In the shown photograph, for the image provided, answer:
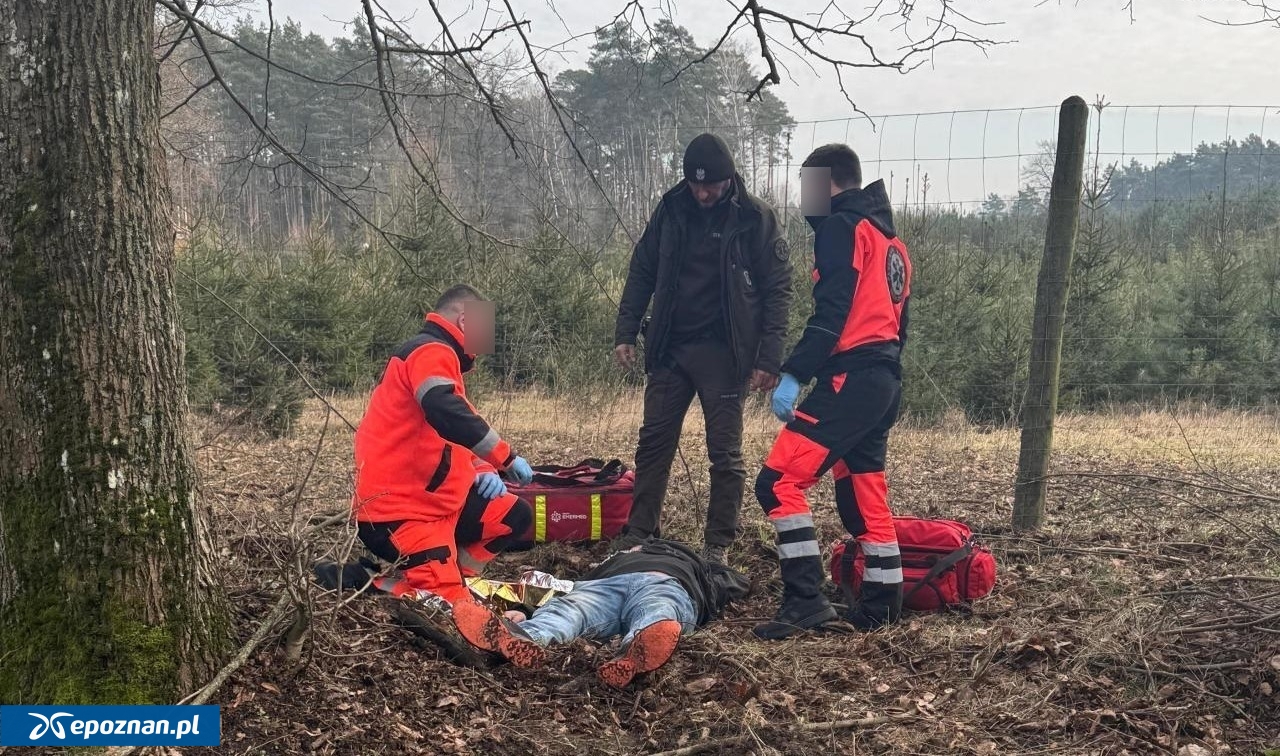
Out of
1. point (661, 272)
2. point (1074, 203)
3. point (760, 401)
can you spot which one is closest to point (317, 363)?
point (760, 401)

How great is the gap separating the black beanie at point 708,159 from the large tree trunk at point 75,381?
2881 millimetres

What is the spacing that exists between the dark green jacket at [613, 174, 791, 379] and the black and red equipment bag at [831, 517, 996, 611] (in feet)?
3.52

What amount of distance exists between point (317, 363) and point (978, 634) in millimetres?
8212

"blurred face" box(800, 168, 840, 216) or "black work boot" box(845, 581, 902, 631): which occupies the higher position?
"blurred face" box(800, 168, 840, 216)

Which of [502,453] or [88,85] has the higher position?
[88,85]

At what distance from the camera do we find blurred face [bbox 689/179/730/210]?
5.03m

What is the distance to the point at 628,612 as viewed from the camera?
3896 mm

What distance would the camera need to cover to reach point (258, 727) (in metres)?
2.54

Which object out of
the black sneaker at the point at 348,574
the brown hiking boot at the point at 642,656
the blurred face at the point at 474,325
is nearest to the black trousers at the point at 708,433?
the blurred face at the point at 474,325

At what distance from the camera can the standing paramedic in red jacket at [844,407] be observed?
4.17 metres

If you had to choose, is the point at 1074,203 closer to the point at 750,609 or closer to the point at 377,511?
the point at 750,609

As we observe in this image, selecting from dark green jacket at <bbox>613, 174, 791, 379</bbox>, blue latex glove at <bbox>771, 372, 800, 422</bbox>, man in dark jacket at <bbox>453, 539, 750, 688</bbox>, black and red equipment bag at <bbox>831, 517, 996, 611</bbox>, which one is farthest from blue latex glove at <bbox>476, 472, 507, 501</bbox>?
black and red equipment bag at <bbox>831, 517, 996, 611</bbox>

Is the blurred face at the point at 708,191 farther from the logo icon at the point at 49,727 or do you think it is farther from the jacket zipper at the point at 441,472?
the logo icon at the point at 49,727

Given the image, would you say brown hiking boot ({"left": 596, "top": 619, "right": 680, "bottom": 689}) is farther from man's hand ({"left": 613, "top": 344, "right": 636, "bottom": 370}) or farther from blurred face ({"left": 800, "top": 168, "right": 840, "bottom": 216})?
man's hand ({"left": 613, "top": 344, "right": 636, "bottom": 370})
